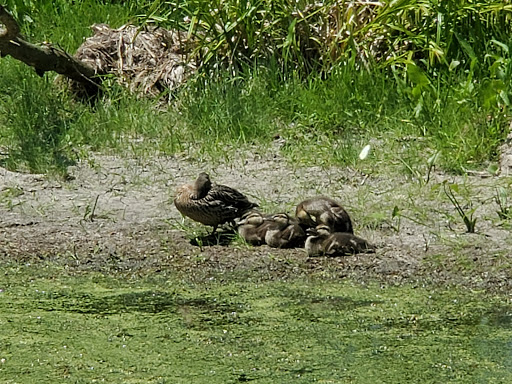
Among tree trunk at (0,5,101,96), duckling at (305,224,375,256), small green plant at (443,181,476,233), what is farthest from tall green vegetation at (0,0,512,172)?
duckling at (305,224,375,256)

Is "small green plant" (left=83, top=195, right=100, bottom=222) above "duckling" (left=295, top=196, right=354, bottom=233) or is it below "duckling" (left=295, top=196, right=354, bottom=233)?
below

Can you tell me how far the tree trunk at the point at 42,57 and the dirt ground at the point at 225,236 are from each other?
107cm

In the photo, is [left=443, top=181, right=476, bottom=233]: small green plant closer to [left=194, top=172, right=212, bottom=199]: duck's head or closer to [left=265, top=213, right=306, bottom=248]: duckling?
[left=265, top=213, right=306, bottom=248]: duckling

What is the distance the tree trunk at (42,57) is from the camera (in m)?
8.38

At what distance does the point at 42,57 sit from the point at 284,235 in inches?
125

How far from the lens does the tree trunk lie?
330 inches

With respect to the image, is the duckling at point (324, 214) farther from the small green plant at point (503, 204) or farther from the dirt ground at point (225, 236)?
the small green plant at point (503, 204)

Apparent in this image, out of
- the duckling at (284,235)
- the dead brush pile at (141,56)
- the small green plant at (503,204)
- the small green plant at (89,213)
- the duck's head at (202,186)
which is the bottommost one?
the small green plant at (89,213)

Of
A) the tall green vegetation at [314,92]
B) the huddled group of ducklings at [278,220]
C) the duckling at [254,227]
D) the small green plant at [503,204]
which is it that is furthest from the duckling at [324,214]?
the tall green vegetation at [314,92]

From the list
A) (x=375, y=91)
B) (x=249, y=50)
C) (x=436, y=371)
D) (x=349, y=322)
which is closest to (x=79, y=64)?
(x=249, y=50)

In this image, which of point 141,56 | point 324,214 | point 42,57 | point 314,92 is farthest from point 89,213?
point 141,56

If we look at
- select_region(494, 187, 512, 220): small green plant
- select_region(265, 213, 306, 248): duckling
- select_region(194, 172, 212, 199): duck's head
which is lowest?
select_region(265, 213, 306, 248): duckling

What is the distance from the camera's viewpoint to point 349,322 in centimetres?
529

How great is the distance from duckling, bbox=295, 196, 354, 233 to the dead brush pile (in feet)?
9.12
